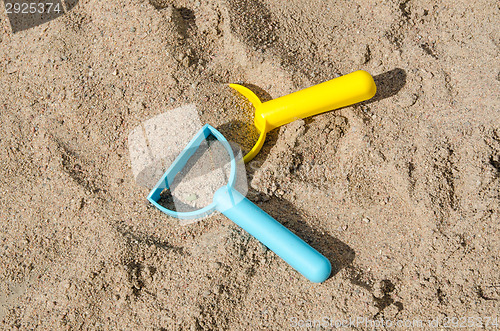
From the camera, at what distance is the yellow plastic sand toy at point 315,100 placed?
6.05ft

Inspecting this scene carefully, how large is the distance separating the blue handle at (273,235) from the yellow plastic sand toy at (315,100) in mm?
254

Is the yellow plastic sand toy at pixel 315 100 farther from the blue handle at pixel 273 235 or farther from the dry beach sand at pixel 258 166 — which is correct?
the blue handle at pixel 273 235

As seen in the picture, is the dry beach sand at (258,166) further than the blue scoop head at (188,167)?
No

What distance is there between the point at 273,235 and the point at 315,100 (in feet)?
1.91

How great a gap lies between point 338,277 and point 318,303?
0.12m

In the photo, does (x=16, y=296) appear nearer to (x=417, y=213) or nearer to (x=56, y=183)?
(x=56, y=183)

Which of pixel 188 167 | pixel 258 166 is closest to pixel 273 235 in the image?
pixel 258 166

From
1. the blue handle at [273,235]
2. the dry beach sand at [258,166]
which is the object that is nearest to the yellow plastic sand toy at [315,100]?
the dry beach sand at [258,166]

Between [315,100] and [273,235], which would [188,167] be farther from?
[315,100]

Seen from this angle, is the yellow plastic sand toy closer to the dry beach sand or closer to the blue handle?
the dry beach sand

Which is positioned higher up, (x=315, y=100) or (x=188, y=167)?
(x=315, y=100)

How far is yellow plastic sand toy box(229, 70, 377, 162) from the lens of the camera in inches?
72.6

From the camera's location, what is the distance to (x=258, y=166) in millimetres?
1939

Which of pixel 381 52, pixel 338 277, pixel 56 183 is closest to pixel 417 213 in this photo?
pixel 338 277
